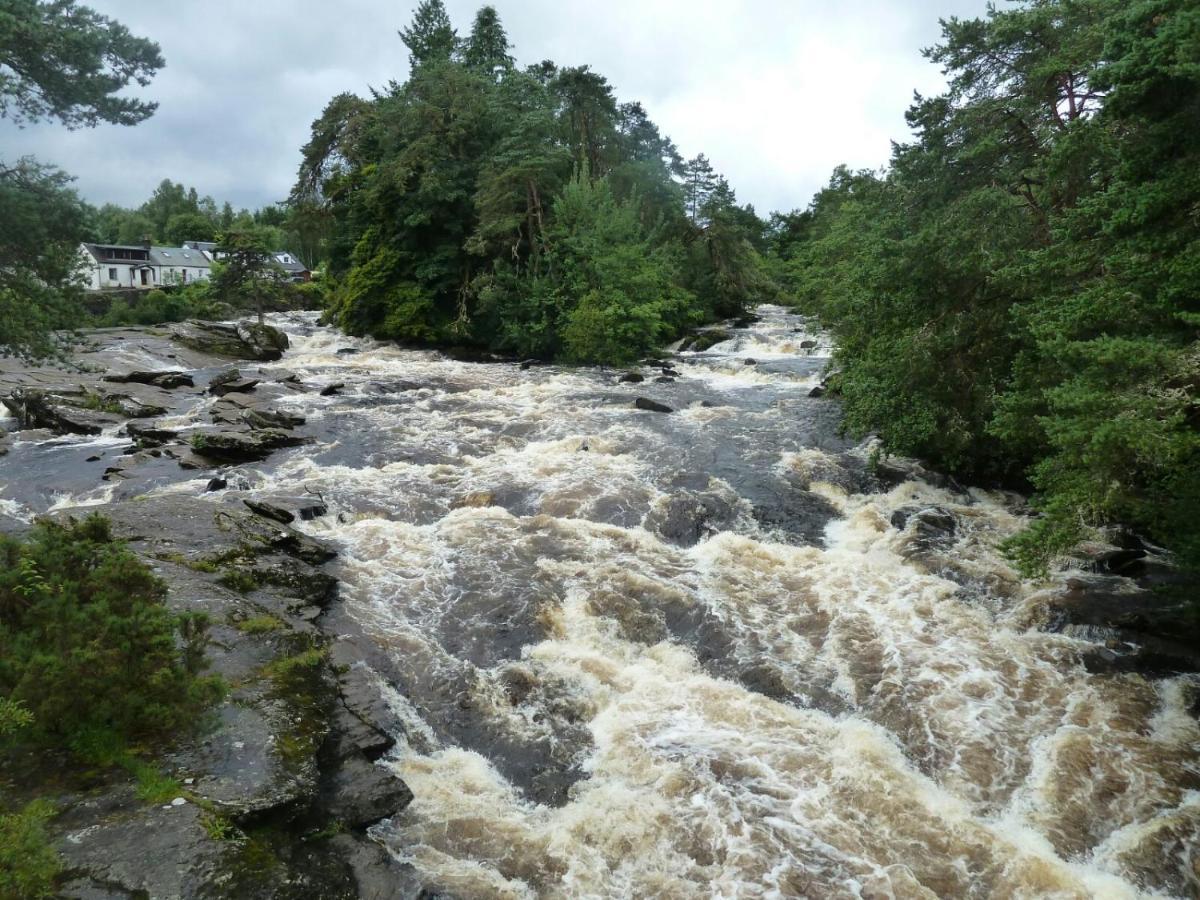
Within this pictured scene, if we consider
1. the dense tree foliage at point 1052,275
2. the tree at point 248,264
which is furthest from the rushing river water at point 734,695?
the tree at point 248,264

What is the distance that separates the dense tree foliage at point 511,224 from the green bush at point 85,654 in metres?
27.6

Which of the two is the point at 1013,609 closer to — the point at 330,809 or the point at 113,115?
the point at 330,809

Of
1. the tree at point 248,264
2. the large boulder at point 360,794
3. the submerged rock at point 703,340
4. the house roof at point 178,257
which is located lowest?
the large boulder at point 360,794

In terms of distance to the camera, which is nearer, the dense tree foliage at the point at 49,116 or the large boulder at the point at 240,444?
the dense tree foliage at the point at 49,116

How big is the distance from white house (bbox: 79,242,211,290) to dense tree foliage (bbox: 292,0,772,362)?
36.9 meters

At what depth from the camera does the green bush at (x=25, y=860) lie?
4.32m

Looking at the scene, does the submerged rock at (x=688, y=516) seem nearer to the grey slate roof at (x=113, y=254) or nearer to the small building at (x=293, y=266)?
the small building at (x=293, y=266)

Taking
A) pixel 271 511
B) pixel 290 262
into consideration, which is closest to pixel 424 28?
pixel 290 262

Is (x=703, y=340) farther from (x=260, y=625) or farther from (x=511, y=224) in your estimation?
(x=260, y=625)

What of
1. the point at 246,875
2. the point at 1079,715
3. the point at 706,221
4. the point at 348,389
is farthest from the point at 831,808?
the point at 706,221

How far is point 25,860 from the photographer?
4.44 meters

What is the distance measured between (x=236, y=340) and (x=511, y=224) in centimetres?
1544

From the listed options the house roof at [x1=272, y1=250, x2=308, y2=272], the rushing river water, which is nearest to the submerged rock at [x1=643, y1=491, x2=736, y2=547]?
the rushing river water

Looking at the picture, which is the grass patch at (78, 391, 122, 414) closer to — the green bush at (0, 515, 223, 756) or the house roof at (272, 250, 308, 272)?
the green bush at (0, 515, 223, 756)
